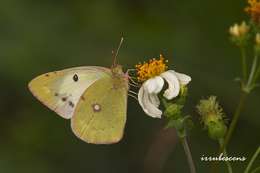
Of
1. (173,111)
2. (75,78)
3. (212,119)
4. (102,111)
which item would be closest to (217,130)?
(212,119)

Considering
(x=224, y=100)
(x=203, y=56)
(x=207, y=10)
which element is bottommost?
(x=224, y=100)

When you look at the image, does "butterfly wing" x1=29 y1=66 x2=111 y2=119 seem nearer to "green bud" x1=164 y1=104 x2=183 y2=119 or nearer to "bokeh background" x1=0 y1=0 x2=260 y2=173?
"green bud" x1=164 y1=104 x2=183 y2=119

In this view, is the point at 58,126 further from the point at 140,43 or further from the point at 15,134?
the point at 140,43

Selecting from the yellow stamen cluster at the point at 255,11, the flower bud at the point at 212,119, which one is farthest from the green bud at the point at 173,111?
the yellow stamen cluster at the point at 255,11

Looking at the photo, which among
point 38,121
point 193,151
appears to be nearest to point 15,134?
point 38,121

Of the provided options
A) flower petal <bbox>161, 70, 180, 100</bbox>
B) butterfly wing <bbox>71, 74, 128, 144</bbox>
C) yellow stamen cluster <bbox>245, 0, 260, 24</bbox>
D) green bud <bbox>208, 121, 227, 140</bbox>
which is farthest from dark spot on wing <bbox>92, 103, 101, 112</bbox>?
yellow stamen cluster <bbox>245, 0, 260, 24</bbox>

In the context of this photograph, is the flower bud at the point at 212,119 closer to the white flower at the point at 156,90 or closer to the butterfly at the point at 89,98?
the white flower at the point at 156,90
